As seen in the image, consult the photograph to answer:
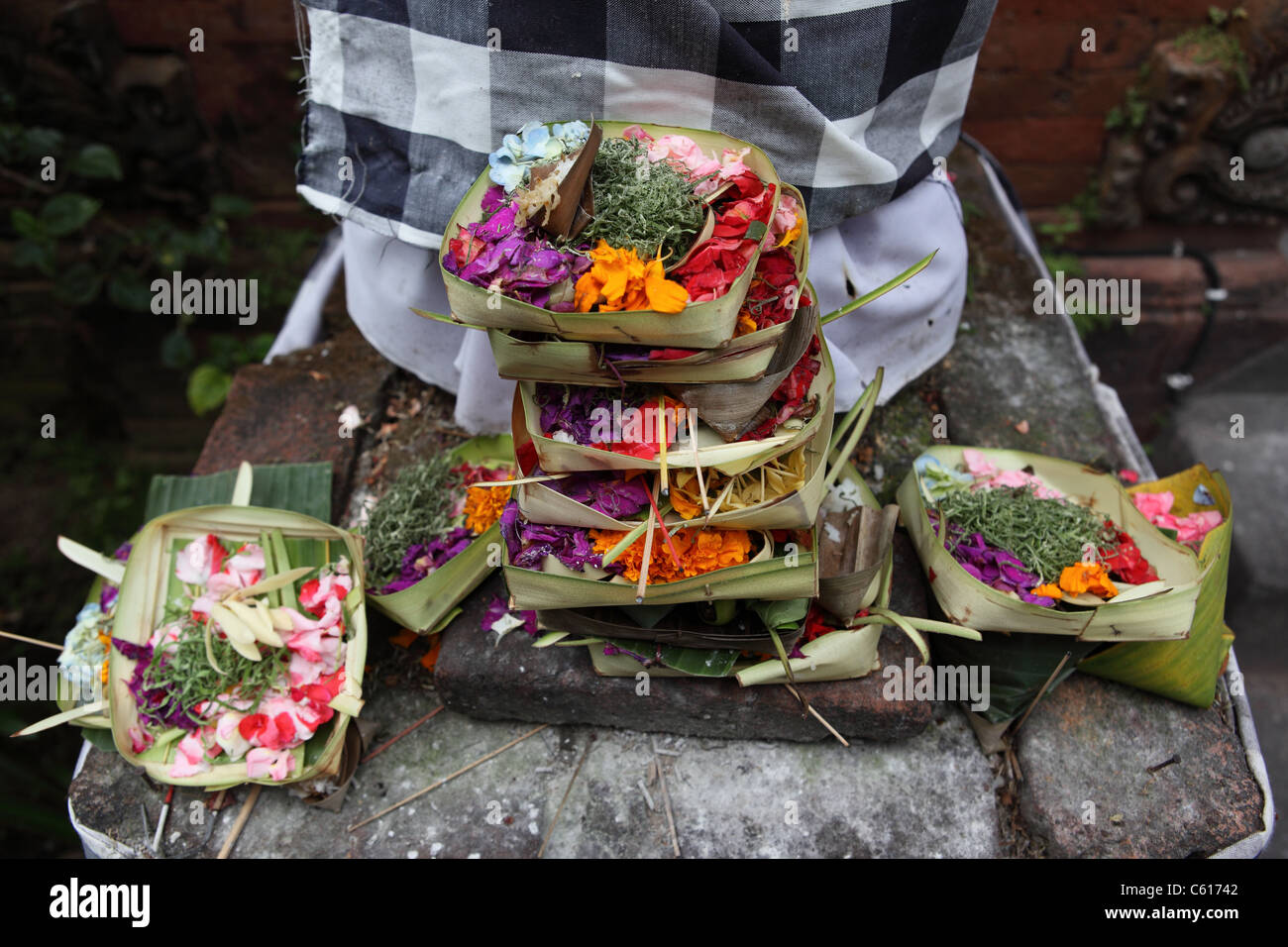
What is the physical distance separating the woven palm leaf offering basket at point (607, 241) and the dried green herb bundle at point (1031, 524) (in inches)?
32.8

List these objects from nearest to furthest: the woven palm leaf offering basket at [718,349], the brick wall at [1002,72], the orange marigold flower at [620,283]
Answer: the orange marigold flower at [620,283], the woven palm leaf offering basket at [718,349], the brick wall at [1002,72]

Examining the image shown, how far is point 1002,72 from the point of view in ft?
11.1

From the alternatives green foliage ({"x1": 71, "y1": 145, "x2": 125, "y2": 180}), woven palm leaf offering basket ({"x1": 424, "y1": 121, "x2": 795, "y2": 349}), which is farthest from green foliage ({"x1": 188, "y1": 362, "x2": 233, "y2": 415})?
woven palm leaf offering basket ({"x1": 424, "y1": 121, "x2": 795, "y2": 349})

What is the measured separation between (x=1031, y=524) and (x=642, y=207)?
113 cm

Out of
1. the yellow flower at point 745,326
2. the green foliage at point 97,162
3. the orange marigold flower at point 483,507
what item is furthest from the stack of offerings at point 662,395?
the green foliage at point 97,162

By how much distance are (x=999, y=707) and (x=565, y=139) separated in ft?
4.81

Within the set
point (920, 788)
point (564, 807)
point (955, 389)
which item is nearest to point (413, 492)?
point (564, 807)

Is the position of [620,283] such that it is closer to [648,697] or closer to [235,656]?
[648,697]

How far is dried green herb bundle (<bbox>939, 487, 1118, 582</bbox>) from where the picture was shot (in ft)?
6.17

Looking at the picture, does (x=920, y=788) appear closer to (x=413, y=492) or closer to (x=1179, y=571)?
(x=1179, y=571)

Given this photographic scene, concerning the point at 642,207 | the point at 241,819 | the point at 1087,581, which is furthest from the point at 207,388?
the point at 1087,581

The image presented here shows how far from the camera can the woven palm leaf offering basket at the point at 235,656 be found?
1803 mm

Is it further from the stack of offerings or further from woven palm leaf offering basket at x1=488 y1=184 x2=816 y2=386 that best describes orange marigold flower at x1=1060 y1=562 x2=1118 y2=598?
woven palm leaf offering basket at x1=488 y1=184 x2=816 y2=386

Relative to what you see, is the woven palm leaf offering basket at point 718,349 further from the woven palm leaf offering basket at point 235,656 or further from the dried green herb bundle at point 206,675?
the dried green herb bundle at point 206,675
